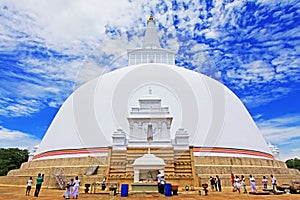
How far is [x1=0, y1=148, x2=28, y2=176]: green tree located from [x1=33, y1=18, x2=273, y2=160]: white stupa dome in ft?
47.1

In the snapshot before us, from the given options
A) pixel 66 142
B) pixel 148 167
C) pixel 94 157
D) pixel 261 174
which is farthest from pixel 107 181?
pixel 261 174

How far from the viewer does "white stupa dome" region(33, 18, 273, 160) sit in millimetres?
16797

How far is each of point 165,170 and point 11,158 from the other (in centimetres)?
2730

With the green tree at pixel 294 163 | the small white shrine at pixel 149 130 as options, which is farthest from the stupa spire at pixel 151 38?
the green tree at pixel 294 163

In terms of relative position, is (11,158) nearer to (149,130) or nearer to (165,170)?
(149,130)

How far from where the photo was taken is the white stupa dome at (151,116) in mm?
16797

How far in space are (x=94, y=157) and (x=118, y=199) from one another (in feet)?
26.6

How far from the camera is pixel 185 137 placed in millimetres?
14875

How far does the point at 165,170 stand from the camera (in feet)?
41.1

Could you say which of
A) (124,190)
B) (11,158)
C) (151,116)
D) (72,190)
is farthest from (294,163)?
(11,158)

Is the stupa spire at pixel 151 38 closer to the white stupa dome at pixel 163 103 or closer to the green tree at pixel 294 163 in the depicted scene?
the white stupa dome at pixel 163 103

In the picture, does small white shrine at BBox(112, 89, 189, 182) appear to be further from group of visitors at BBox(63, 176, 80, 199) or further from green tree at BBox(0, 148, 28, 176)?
green tree at BBox(0, 148, 28, 176)

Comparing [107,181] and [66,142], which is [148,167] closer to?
[107,181]

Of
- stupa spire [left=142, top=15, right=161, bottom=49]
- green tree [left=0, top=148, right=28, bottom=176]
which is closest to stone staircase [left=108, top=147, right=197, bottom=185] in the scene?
stupa spire [left=142, top=15, right=161, bottom=49]
